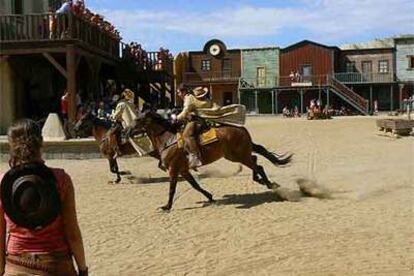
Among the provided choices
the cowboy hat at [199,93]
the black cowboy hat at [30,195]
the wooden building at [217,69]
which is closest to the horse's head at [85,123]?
the cowboy hat at [199,93]

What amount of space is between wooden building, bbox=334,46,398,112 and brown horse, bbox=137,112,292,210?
170 ft

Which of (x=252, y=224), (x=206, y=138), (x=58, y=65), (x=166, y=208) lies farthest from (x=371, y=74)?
(x=252, y=224)

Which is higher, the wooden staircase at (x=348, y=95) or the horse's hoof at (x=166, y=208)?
the wooden staircase at (x=348, y=95)

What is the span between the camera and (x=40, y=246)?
3379mm

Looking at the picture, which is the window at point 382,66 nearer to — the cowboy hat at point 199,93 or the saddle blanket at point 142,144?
the saddle blanket at point 142,144

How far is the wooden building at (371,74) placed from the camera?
62.8 m

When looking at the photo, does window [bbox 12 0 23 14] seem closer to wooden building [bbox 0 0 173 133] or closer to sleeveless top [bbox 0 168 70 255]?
wooden building [bbox 0 0 173 133]

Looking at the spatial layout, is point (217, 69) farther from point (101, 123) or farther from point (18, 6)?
point (101, 123)

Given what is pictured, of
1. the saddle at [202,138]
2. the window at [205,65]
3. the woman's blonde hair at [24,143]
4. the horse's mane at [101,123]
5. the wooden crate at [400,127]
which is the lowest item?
the wooden crate at [400,127]

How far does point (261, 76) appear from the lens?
217 feet

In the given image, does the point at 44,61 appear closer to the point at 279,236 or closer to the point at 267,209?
the point at 267,209

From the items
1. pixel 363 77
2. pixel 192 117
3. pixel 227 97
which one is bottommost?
pixel 227 97

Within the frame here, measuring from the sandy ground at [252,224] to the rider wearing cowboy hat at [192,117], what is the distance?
0.76 meters

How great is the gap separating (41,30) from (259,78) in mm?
46243
